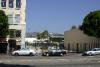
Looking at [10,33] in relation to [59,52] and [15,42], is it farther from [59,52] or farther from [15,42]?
[59,52]

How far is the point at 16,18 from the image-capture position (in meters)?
77.4

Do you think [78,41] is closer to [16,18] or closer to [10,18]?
[16,18]

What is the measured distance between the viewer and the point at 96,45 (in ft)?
310

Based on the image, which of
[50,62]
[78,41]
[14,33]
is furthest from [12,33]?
[50,62]

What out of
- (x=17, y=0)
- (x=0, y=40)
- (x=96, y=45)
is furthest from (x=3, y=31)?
(x=96, y=45)

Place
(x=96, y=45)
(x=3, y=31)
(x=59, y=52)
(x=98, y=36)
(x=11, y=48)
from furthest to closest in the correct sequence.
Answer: (x=96, y=45)
(x=98, y=36)
(x=11, y=48)
(x=3, y=31)
(x=59, y=52)

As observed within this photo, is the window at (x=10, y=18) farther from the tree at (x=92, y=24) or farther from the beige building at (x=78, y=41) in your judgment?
the beige building at (x=78, y=41)

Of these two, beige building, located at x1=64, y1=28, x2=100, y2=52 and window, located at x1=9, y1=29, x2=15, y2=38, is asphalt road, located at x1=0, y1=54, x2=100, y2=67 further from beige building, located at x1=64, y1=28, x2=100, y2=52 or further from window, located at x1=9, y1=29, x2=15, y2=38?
beige building, located at x1=64, y1=28, x2=100, y2=52

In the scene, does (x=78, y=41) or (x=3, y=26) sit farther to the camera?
(x=78, y=41)

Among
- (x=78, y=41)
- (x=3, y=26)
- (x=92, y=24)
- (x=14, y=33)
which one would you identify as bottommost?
(x=78, y=41)

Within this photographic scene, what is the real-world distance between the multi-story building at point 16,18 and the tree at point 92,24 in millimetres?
17572

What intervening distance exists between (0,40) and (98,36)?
23182 mm

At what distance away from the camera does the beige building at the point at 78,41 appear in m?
95.8

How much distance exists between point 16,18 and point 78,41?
28029 millimetres
